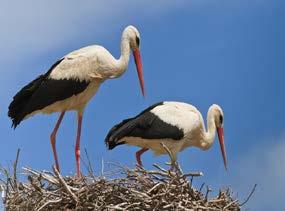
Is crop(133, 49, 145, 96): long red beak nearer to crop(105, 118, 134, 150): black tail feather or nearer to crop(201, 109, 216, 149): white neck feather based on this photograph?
crop(105, 118, 134, 150): black tail feather

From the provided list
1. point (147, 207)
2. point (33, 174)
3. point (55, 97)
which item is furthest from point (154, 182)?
point (55, 97)

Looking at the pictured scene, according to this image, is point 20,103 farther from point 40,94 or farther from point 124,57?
point 124,57

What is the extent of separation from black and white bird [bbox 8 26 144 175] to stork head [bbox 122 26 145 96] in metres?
0.25

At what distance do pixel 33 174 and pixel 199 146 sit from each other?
3.28 meters

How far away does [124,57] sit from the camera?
12.8 meters

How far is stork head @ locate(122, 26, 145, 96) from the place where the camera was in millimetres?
12961

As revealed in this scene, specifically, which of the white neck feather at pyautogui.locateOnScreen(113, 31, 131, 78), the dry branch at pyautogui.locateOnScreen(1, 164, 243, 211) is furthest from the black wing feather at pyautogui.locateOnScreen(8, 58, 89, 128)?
the dry branch at pyautogui.locateOnScreen(1, 164, 243, 211)

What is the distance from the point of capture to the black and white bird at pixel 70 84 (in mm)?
12453

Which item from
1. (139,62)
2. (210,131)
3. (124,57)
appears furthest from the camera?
(210,131)

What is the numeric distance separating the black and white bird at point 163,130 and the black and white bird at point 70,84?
0.61 meters

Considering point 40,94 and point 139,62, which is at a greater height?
point 139,62

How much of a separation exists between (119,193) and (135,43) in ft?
10.5

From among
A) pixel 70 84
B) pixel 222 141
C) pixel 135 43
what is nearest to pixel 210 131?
pixel 222 141

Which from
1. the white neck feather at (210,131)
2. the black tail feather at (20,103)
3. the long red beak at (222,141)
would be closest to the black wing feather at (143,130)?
the white neck feather at (210,131)
